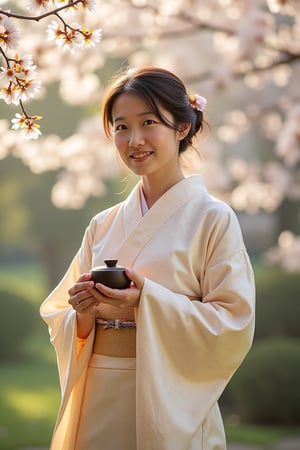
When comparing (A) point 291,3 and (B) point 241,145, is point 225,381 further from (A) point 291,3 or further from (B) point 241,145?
(B) point 241,145

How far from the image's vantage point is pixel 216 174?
6.76 meters

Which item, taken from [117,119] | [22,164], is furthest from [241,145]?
[117,119]

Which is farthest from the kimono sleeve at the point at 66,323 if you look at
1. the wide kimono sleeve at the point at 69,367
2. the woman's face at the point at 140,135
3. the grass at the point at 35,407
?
the grass at the point at 35,407

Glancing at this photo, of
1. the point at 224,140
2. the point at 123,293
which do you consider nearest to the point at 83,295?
the point at 123,293

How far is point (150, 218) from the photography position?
8.93ft

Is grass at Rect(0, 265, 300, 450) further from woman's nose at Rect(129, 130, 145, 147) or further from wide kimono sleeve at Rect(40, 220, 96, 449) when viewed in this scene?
woman's nose at Rect(129, 130, 145, 147)

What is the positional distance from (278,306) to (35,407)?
2934mm

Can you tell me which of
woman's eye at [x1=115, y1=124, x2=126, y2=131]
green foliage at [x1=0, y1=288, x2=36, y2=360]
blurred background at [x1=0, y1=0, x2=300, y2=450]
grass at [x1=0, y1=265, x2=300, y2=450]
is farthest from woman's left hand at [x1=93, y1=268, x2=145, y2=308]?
green foliage at [x1=0, y1=288, x2=36, y2=360]

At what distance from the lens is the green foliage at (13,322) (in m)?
11.6

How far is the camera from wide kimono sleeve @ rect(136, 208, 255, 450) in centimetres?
251

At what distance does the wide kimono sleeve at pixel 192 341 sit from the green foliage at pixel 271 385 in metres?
4.31

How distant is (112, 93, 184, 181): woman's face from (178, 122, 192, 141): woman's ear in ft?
0.24

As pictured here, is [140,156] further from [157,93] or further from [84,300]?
[84,300]

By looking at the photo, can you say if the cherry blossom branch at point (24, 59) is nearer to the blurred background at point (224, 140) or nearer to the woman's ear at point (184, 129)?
the woman's ear at point (184, 129)
